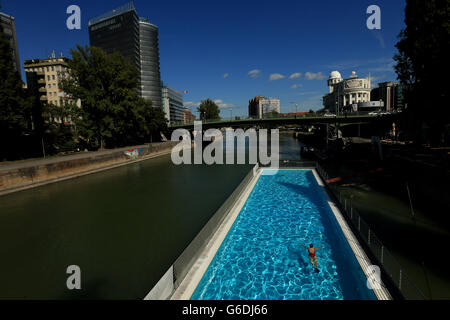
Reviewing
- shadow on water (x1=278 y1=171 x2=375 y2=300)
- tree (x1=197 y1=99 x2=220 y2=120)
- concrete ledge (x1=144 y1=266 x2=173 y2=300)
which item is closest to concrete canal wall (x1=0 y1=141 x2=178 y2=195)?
concrete ledge (x1=144 y1=266 x2=173 y2=300)

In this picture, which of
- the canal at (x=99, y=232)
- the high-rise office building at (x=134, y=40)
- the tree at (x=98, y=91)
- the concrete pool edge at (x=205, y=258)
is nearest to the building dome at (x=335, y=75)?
the high-rise office building at (x=134, y=40)

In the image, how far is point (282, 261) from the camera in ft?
36.1

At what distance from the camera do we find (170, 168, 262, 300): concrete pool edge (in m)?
8.12

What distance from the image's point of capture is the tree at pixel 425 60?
22531 mm

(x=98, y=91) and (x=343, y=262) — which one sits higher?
(x=98, y=91)

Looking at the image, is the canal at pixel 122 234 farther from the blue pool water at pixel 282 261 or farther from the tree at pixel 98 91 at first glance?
the tree at pixel 98 91

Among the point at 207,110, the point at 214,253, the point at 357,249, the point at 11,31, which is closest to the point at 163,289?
the point at 214,253

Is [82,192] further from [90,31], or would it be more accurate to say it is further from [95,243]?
[90,31]

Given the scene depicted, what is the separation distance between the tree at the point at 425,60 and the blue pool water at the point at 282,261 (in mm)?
18577

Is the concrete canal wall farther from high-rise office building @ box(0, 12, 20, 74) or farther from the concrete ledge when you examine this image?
high-rise office building @ box(0, 12, 20, 74)

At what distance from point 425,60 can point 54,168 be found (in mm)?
43386

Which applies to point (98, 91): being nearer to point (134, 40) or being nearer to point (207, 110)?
point (207, 110)

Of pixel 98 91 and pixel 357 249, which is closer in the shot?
pixel 357 249
